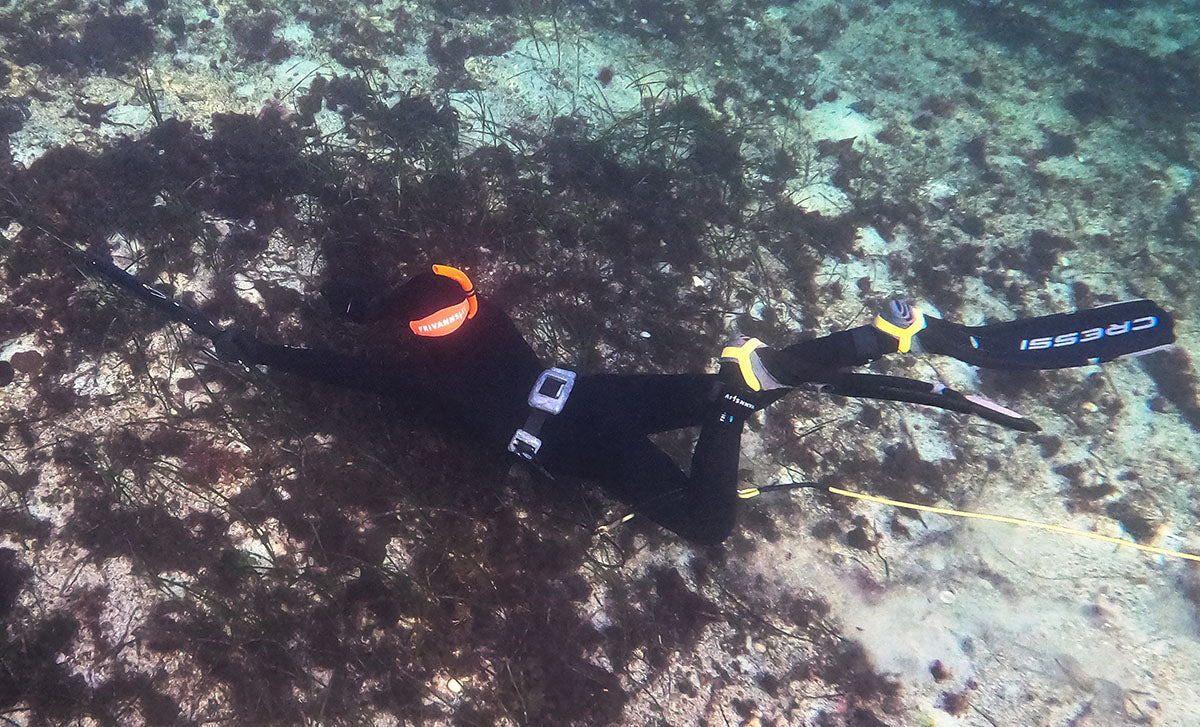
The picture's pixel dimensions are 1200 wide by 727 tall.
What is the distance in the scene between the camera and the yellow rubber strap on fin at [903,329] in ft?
13.2

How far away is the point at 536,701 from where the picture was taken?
139 inches

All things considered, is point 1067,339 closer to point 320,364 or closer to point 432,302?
point 432,302

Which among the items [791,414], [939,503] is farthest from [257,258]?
[939,503]

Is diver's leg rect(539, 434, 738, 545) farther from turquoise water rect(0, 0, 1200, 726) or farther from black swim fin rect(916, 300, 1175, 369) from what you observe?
black swim fin rect(916, 300, 1175, 369)

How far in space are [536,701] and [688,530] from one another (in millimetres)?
1487

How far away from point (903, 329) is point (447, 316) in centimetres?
320

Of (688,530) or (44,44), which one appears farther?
(44,44)

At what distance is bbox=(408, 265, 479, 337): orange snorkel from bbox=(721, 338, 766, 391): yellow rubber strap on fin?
1.88 metres

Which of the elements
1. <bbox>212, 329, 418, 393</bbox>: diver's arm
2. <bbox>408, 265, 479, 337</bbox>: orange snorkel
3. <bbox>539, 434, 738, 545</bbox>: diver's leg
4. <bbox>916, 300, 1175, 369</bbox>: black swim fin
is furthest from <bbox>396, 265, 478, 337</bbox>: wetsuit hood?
<bbox>916, 300, 1175, 369</bbox>: black swim fin

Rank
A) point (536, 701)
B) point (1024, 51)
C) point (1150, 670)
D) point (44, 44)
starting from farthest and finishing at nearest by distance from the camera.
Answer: point (1024, 51) → point (44, 44) → point (1150, 670) → point (536, 701)

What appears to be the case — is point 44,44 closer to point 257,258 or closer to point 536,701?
point 257,258

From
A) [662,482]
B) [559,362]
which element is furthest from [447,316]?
[662,482]

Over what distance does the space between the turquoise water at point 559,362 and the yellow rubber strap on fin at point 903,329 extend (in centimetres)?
118

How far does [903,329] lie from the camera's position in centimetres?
402
